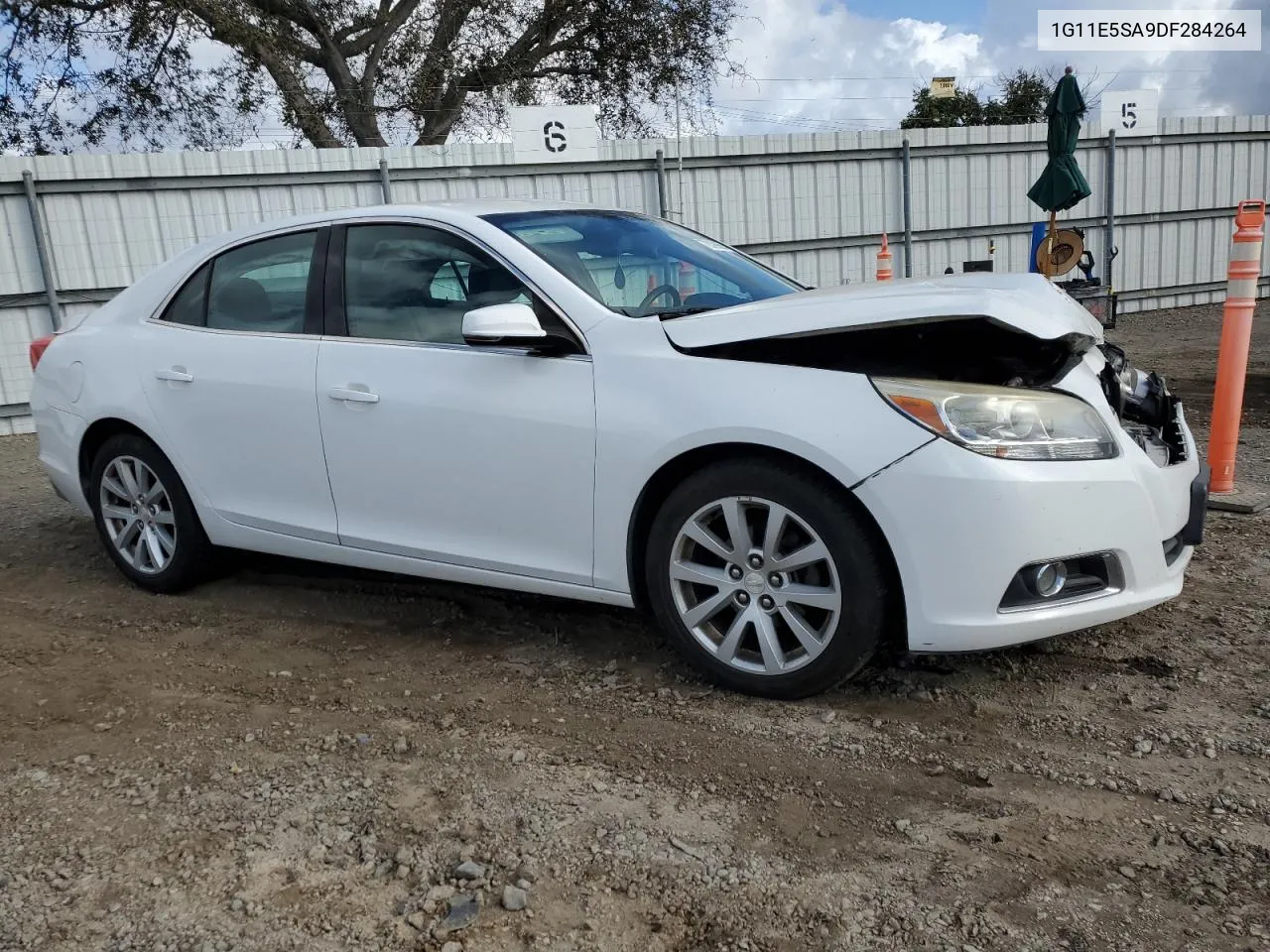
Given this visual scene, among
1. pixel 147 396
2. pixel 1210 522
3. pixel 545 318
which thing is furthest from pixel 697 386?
pixel 1210 522

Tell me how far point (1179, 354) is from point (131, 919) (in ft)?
39.1

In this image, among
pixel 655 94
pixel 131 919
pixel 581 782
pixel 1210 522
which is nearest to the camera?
pixel 131 919

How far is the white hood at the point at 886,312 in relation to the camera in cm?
298

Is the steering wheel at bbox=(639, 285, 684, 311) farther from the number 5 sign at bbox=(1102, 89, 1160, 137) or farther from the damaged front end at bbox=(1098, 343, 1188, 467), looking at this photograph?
the number 5 sign at bbox=(1102, 89, 1160, 137)

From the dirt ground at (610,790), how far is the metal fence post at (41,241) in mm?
7119

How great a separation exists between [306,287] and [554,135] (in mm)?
8898

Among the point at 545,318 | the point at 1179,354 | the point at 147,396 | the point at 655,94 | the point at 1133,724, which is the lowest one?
the point at 1179,354

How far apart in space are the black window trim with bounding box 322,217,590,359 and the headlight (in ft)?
3.44

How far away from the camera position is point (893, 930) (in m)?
2.11

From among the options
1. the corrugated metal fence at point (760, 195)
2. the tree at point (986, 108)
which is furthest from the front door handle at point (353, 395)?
the tree at point (986, 108)

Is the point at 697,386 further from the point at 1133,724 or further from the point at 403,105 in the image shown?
the point at 403,105

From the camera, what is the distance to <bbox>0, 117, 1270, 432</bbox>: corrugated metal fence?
1018 cm

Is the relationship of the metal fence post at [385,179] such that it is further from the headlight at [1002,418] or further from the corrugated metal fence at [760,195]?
the headlight at [1002,418]

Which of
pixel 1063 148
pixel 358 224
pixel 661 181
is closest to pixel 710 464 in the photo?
pixel 358 224
